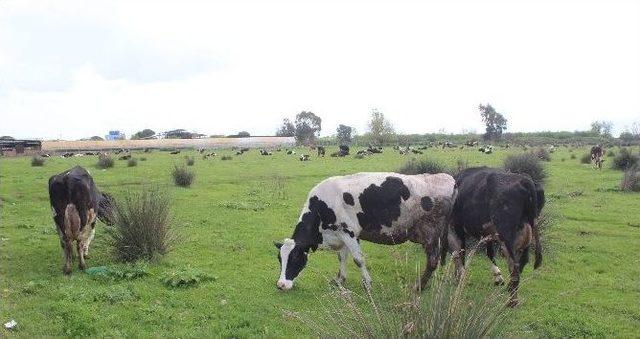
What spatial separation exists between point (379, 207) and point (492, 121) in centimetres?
11208

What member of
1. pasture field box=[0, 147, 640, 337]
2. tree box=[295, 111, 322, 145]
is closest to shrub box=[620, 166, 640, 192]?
pasture field box=[0, 147, 640, 337]

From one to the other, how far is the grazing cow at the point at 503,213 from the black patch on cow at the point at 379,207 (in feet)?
4.02

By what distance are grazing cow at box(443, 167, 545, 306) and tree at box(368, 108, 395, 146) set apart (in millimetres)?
97552

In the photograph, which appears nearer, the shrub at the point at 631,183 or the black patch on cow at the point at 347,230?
the black patch on cow at the point at 347,230

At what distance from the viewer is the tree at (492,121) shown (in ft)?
377

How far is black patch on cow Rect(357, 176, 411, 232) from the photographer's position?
31.5ft

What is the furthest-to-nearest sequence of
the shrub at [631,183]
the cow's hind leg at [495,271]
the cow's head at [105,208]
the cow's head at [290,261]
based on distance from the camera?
the shrub at [631,183] → the cow's head at [105,208] → the cow's hind leg at [495,271] → the cow's head at [290,261]

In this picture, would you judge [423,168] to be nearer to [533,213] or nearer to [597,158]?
[533,213]

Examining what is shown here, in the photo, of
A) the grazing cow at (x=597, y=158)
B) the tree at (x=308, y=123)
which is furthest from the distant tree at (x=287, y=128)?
the grazing cow at (x=597, y=158)

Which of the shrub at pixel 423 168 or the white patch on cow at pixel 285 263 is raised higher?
the shrub at pixel 423 168

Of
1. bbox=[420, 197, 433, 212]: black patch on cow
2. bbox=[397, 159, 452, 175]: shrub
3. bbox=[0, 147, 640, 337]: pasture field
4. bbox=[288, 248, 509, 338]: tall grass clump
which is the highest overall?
bbox=[420, 197, 433, 212]: black patch on cow

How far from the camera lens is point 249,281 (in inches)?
404

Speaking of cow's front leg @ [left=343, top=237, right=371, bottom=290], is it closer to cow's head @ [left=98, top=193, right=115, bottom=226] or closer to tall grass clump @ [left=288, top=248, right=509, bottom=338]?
tall grass clump @ [left=288, top=248, right=509, bottom=338]

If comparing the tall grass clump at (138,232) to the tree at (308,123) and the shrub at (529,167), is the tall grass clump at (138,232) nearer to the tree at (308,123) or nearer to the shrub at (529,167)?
the shrub at (529,167)
